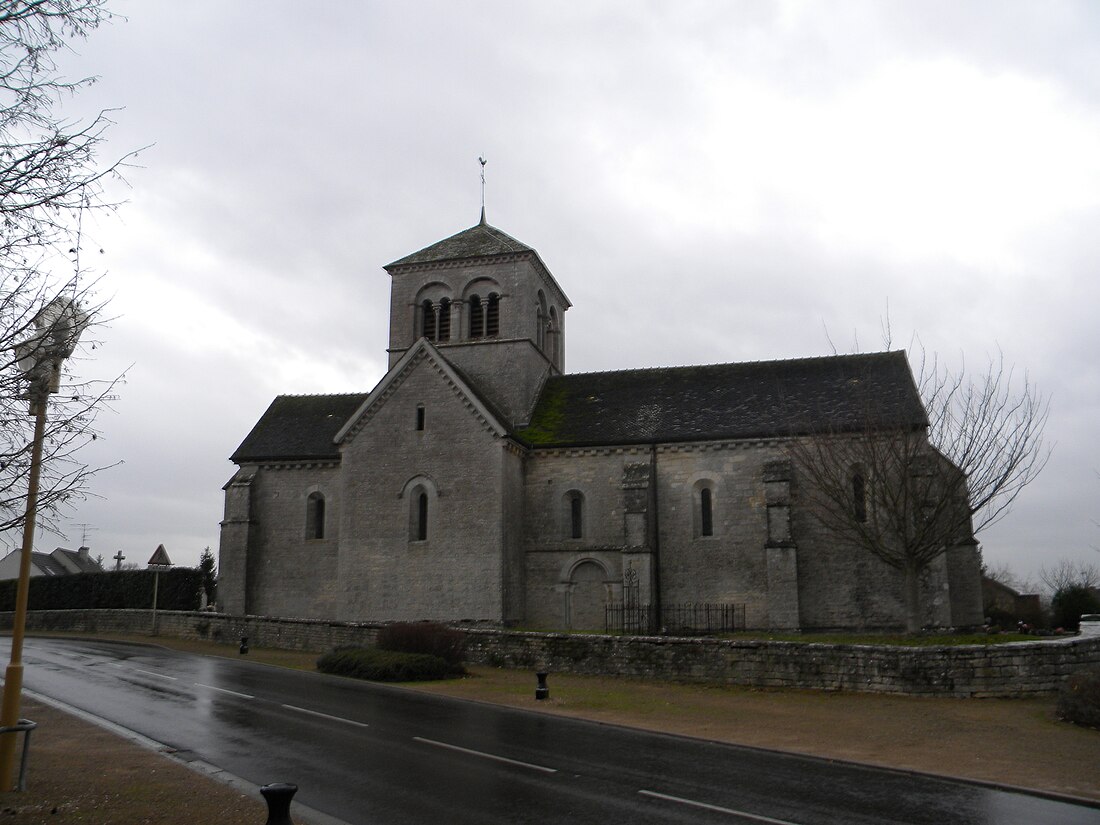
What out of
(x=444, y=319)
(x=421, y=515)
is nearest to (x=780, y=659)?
(x=421, y=515)

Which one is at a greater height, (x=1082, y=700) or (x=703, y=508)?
(x=703, y=508)

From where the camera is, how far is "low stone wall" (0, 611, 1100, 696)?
1802cm

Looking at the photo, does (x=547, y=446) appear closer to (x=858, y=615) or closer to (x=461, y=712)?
(x=858, y=615)

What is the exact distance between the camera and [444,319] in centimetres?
3712

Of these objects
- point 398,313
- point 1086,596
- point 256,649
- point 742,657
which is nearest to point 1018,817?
point 742,657

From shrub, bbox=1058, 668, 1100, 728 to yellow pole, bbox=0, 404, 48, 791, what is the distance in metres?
16.4

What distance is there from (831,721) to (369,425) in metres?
21.5

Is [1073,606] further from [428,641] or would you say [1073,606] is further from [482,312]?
[428,641]

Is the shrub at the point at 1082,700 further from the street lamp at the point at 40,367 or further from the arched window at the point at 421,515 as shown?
the arched window at the point at 421,515

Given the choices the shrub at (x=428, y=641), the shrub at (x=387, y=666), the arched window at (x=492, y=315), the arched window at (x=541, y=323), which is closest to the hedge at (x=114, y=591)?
the arched window at (x=492, y=315)

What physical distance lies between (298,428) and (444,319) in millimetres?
7984

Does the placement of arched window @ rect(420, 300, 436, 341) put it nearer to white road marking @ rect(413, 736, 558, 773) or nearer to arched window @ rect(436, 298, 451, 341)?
arched window @ rect(436, 298, 451, 341)

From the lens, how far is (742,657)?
67.9ft

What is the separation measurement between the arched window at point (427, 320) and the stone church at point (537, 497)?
535 millimetres
